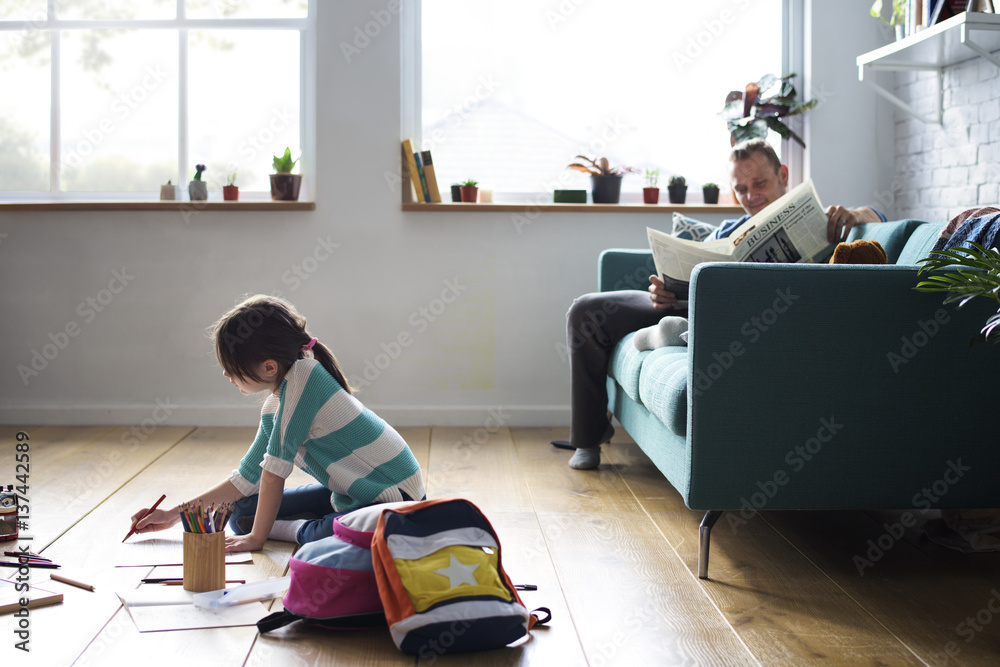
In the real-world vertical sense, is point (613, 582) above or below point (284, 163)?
below

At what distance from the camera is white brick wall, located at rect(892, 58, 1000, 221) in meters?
2.65

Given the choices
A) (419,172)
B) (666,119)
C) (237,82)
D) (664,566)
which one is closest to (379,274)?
(419,172)

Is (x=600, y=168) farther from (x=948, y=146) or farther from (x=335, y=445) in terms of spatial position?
(x=335, y=445)

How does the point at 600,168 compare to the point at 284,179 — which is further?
the point at 600,168

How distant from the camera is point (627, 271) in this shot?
9.87 ft

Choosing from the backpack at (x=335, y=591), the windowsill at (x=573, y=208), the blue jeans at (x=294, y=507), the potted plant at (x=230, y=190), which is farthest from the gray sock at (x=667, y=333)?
the potted plant at (x=230, y=190)

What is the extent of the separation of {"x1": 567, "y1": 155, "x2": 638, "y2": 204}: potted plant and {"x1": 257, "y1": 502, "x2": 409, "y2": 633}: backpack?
2257 millimetres

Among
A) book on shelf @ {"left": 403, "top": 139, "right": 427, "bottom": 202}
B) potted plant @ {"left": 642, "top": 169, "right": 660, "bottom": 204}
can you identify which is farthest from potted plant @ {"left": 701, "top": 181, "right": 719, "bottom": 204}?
book on shelf @ {"left": 403, "top": 139, "right": 427, "bottom": 202}

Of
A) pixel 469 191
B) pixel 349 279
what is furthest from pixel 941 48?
pixel 349 279

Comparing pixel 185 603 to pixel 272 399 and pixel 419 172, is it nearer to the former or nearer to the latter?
pixel 272 399

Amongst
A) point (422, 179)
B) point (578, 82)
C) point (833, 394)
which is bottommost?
point (833, 394)

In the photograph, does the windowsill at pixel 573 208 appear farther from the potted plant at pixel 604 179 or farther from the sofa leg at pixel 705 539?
the sofa leg at pixel 705 539

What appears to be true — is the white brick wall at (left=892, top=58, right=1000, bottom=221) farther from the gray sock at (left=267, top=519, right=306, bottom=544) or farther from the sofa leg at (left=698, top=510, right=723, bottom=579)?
the gray sock at (left=267, top=519, right=306, bottom=544)

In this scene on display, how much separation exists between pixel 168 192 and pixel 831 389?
8.69 ft
